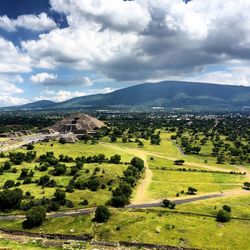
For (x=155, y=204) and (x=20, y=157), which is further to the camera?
(x=20, y=157)

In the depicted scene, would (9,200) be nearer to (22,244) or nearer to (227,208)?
(22,244)

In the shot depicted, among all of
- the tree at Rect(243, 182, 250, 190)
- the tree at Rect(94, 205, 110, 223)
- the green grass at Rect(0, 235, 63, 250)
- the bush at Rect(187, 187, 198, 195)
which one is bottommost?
the tree at Rect(243, 182, 250, 190)

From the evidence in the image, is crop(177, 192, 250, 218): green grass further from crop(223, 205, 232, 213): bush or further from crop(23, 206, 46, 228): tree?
crop(23, 206, 46, 228): tree

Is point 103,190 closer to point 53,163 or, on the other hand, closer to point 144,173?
point 144,173

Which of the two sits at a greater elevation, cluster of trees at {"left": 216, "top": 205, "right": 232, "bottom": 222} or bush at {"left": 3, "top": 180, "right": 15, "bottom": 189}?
bush at {"left": 3, "top": 180, "right": 15, "bottom": 189}

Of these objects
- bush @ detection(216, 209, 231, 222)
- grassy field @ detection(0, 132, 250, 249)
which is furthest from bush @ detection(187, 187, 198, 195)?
bush @ detection(216, 209, 231, 222)

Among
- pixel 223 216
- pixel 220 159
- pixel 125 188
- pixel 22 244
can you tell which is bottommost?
pixel 220 159

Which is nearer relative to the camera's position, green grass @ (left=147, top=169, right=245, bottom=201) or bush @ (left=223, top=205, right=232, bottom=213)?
bush @ (left=223, top=205, right=232, bottom=213)

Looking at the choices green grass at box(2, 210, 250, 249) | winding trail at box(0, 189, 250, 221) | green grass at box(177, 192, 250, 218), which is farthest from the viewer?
green grass at box(177, 192, 250, 218)

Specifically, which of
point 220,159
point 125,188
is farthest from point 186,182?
point 220,159

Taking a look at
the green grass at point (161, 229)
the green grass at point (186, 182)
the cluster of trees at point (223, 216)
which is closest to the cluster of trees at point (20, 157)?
the green grass at point (186, 182)

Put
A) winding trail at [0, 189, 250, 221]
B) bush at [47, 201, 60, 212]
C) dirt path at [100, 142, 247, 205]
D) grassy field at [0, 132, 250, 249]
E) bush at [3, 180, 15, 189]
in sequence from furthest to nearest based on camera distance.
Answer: bush at [3, 180, 15, 189] < dirt path at [100, 142, 247, 205] < bush at [47, 201, 60, 212] < winding trail at [0, 189, 250, 221] < grassy field at [0, 132, 250, 249]
